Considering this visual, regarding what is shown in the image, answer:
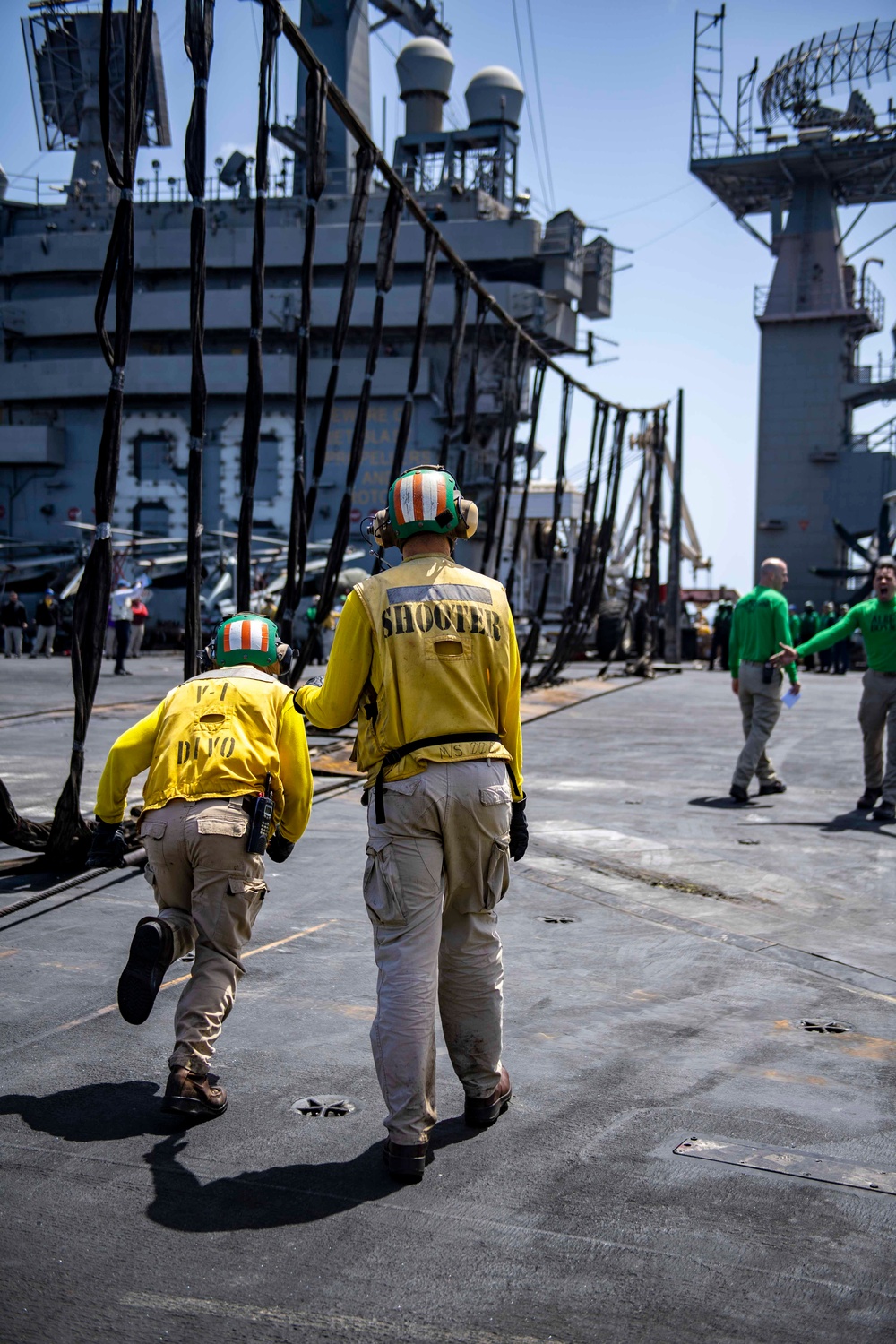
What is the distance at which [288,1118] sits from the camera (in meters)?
4.03

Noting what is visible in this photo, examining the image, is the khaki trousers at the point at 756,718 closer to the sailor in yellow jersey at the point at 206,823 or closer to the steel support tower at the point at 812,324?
the sailor in yellow jersey at the point at 206,823

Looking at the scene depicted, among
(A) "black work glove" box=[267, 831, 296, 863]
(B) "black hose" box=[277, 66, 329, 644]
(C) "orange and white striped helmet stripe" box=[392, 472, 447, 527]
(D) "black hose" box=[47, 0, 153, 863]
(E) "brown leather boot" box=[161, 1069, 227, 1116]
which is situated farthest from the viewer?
(B) "black hose" box=[277, 66, 329, 644]

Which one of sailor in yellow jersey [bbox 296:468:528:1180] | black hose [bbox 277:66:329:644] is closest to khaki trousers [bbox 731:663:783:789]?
black hose [bbox 277:66:329:644]

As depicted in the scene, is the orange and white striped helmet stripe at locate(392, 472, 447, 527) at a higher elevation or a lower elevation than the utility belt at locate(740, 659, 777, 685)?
higher

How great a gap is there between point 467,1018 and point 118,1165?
3.73ft

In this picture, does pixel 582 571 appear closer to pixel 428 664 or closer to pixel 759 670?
pixel 759 670

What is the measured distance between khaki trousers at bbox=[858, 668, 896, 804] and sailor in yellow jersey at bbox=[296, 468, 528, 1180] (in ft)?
23.1

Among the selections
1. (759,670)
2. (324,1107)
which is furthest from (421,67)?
(324,1107)

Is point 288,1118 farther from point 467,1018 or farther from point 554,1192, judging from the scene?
point 554,1192

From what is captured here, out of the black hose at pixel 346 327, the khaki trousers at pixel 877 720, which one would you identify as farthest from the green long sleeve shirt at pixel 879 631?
the black hose at pixel 346 327

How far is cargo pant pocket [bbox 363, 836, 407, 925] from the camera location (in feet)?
12.7

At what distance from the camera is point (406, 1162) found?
11.9 feet

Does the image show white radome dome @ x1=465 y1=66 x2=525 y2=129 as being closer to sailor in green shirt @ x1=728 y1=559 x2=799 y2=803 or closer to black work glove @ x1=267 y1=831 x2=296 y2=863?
sailor in green shirt @ x1=728 y1=559 x2=799 y2=803

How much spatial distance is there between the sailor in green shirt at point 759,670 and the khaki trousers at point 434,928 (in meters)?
7.07
